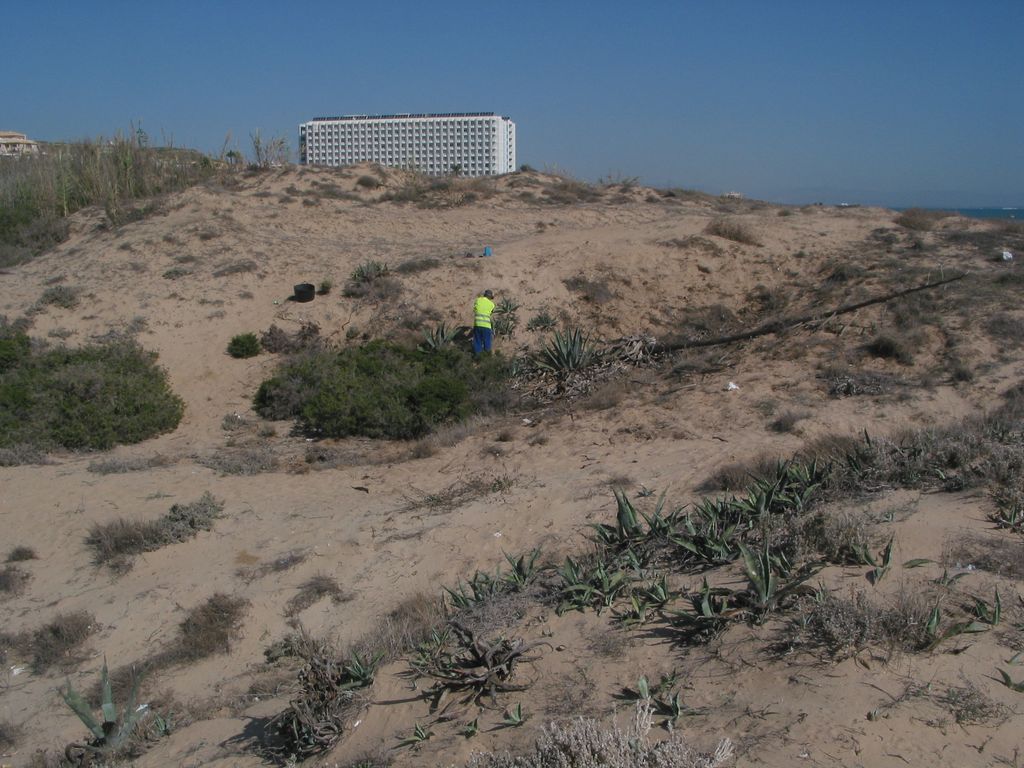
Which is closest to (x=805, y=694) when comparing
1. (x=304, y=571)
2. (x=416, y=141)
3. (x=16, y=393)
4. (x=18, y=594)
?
(x=304, y=571)

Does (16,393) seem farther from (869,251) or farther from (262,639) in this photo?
(869,251)

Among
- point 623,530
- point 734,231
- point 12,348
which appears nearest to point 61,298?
point 12,348

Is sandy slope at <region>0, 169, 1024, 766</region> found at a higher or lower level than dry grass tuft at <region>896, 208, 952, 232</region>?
lower

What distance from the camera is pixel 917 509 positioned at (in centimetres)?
546

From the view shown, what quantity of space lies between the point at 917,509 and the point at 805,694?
233 centimetres

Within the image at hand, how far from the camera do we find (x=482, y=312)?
555 inches

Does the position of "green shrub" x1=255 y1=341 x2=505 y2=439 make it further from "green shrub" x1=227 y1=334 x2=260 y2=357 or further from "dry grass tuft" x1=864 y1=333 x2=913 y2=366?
"dry grass tuft" x1=864 y1=333 x2=913 y2=366

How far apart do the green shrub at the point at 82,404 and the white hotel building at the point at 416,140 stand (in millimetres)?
17934

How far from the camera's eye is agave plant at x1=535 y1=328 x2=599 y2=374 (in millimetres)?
12859

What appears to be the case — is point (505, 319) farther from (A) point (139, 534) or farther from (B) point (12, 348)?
(B) point (12, 348)

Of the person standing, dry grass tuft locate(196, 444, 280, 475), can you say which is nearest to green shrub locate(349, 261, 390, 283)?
the person standing

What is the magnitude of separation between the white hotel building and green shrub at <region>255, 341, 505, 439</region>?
56.1ft

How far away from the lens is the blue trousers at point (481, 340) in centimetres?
1422

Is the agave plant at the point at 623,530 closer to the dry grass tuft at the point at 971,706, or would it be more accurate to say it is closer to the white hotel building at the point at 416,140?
the dry grass tuft at the point at 971,706
